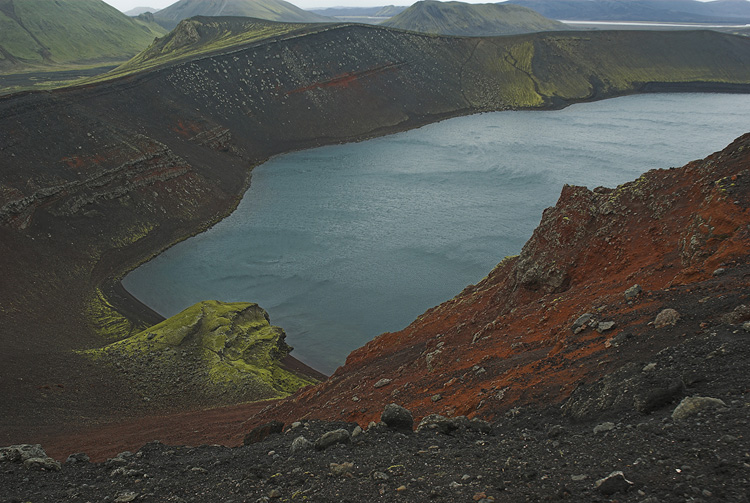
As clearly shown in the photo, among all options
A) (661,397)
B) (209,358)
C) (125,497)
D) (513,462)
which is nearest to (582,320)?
(661,397)

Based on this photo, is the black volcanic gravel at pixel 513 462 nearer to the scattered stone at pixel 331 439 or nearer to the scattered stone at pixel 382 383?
the scattered stone at pixel 331 439

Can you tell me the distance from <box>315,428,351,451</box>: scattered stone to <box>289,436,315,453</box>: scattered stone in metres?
0.29

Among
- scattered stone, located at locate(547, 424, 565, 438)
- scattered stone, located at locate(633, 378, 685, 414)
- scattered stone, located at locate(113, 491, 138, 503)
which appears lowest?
scattered stone, located at locate(113, 491, 138, 503)

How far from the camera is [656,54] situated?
129 meters

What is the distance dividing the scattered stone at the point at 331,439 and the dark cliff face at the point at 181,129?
55.0 ft

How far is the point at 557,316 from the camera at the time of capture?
16.5m

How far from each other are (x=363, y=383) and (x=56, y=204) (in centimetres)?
3999

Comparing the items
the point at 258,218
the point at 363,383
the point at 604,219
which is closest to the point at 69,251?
the point at 258,218

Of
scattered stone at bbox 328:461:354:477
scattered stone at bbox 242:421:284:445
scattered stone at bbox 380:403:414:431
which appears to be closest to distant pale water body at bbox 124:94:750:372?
scattered stone at bbox 242:421:284:445

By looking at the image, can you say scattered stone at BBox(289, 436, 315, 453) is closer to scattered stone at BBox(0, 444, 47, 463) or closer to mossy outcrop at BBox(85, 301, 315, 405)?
scattered stone at BBox(0, 444, 47, 463)

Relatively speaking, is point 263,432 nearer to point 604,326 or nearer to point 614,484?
point 604,326

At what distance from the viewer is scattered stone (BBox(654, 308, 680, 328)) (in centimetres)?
1206

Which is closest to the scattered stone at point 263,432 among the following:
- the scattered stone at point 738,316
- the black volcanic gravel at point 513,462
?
the black volcanic gravel at point 513,462

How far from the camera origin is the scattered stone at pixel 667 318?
12064 millimetres
